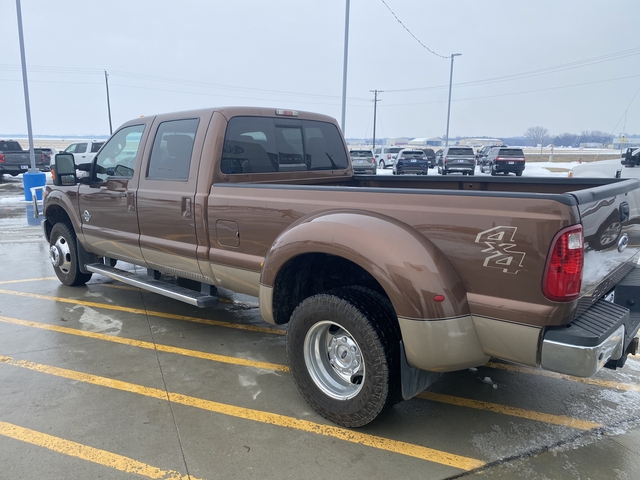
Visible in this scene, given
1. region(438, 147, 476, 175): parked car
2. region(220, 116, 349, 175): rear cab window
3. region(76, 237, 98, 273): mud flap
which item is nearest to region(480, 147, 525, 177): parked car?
region(438, 147, 476, 175): parked car

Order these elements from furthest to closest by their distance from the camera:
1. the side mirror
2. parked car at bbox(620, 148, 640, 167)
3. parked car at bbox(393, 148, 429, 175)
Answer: parked car at bbox(393, 148, 429, 175) < parked car at bbox(620, 148, 640, 167) < the side mirror

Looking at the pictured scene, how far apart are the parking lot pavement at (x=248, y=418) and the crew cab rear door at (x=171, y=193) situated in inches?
31.0

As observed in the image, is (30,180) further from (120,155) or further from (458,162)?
(458,162)

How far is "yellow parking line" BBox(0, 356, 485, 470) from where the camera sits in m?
2.83

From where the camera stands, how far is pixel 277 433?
121 inches

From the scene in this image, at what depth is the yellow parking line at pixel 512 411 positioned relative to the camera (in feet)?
10.4

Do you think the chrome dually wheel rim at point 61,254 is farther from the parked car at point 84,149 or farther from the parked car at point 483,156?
the parked car at point 483,156

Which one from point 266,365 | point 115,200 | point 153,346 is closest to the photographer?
point 266,365

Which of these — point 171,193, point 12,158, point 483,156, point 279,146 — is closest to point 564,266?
point 279,146

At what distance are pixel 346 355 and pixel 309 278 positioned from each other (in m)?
0.67

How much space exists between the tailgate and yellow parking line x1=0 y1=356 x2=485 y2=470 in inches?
46.6

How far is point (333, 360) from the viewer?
3.19 m

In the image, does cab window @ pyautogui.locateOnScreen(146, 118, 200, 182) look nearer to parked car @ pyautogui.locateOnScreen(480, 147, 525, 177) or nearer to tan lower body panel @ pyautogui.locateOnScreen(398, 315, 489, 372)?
tan lower body panel @ pyautogui.locateOnScreen(398, 315, 489, 372)

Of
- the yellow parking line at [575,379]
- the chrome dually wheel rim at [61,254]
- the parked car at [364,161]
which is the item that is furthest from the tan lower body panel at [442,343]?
the parked car at [364,161]
